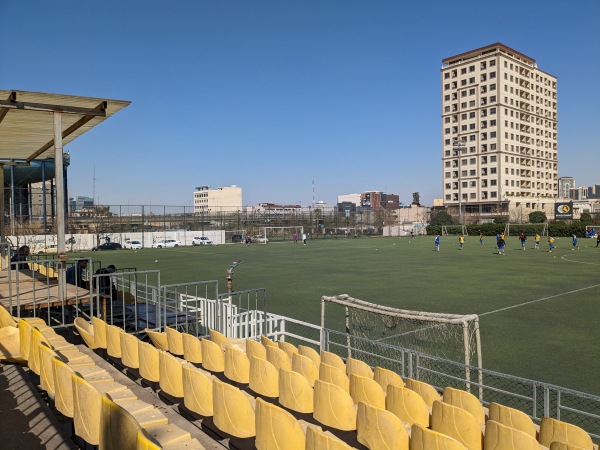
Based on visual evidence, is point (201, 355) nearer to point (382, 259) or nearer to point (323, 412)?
point (323, 412)

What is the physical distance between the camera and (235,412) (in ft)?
16.4

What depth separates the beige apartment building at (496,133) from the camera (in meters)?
101

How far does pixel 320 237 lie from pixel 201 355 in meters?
74.2

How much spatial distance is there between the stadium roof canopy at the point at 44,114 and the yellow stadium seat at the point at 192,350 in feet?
17.5

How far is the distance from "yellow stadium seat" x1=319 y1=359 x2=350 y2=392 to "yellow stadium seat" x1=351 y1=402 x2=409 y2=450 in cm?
167

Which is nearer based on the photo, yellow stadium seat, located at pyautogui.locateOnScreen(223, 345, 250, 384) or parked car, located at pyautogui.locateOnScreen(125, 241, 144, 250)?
yellow stadium seat, located at pyautogui.locateOnScreen(223, 345, 250, 384)

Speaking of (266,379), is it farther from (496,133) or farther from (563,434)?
(496,133)

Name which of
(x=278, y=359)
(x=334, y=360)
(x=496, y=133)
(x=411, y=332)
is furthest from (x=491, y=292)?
(x=496, y=133)

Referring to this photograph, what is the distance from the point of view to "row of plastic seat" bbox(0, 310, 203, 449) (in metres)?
3.79

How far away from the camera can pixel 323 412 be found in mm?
5355

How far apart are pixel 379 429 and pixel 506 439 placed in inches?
46.7

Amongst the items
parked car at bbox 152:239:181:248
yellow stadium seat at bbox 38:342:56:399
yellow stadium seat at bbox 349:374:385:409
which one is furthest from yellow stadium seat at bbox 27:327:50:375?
parked car at bbox 152:239:181:248

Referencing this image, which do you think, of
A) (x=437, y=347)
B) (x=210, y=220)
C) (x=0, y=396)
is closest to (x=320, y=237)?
(x=210, y=220)

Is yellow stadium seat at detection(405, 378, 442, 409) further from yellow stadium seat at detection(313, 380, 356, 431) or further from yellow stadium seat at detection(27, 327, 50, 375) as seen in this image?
yellow stadium seat at detection(27, 327, 50, 375)
